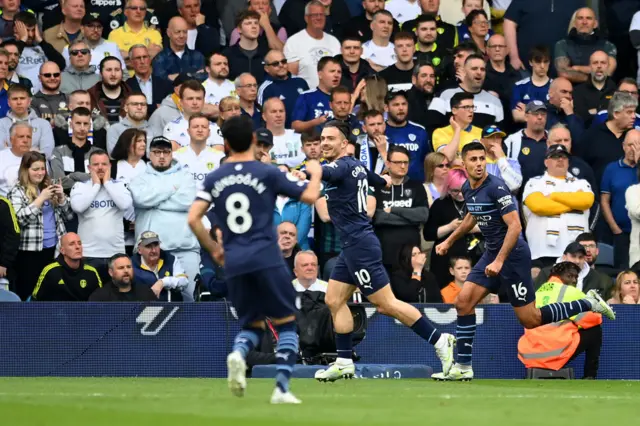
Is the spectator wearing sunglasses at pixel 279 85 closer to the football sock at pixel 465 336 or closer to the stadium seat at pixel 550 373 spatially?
the stadium seat at pixel 550 373

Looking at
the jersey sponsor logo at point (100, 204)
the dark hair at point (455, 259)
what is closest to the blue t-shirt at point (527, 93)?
the dark hair at point (455, 259)

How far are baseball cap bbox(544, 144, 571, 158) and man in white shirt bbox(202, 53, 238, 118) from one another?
4.47 metres

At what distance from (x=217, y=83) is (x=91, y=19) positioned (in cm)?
215

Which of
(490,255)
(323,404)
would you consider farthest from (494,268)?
(323,404)

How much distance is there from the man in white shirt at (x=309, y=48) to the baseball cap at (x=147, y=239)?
4649 mm

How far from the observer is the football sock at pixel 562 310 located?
47.1 feet

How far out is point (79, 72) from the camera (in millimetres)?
19391

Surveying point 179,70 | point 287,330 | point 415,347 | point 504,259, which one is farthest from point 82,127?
point 287,330

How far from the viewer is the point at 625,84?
20172 millimetres

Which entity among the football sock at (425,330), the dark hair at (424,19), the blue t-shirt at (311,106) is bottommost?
the football sock at (425,330)

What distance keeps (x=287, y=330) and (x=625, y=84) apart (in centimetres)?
1108

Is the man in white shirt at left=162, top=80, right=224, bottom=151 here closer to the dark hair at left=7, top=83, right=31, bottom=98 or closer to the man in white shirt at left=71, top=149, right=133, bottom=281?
the man in white shirt at left=71, top=149, right=133, bottom=281

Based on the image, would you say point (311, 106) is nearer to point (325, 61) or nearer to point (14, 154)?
point (325, 61)

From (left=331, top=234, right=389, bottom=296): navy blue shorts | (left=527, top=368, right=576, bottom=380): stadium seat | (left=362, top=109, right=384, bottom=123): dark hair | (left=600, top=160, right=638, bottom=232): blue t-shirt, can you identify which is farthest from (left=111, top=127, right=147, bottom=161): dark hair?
(left=600, top=160, right=638, bottom=232): blue t-shirt
